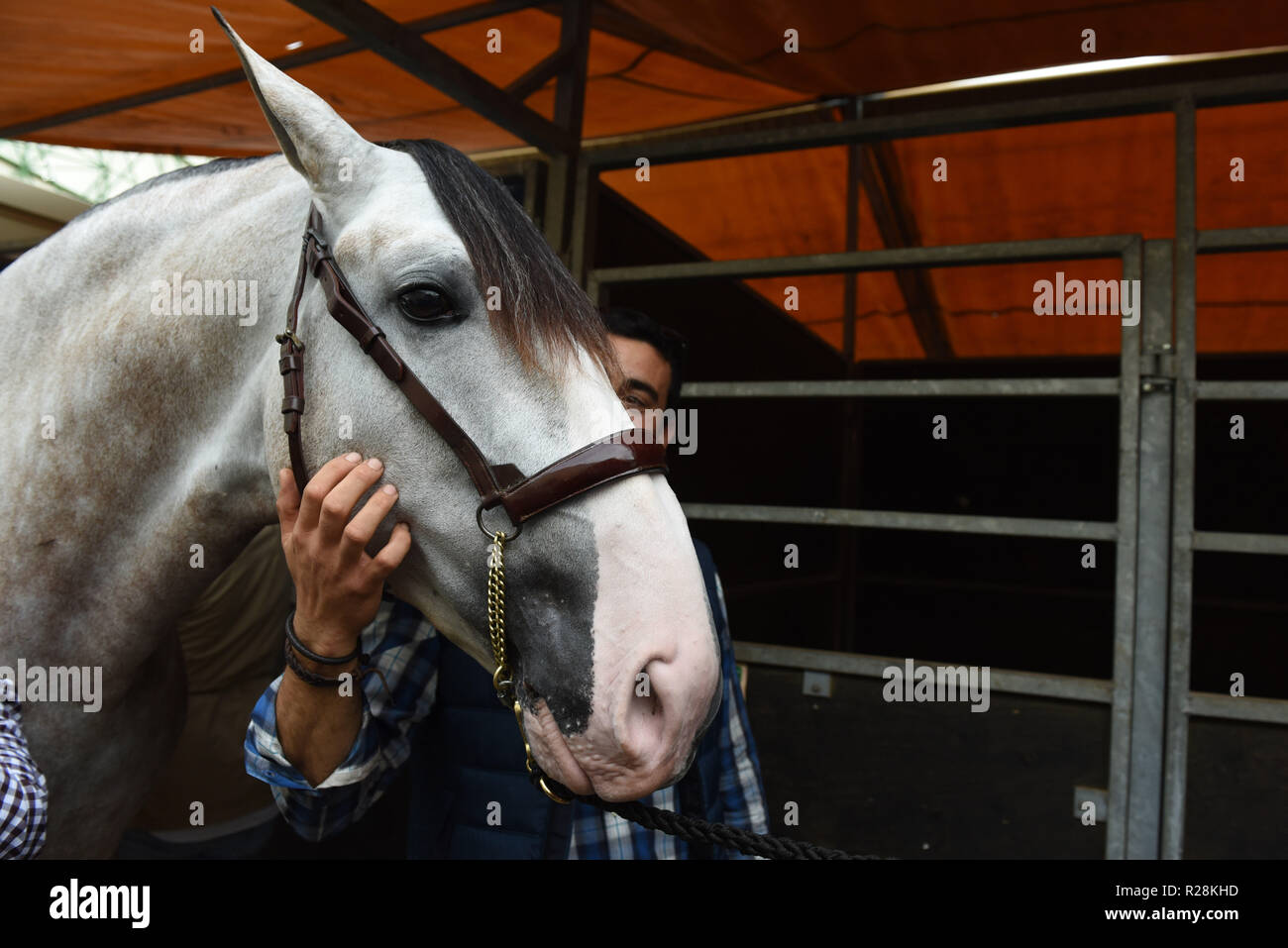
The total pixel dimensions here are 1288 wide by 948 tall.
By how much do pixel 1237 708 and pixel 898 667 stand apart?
2.51ft

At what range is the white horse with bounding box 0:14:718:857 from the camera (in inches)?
38.8

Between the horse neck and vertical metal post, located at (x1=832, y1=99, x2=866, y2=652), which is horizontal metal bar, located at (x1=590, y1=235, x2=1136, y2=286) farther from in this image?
vertical metal post, located at (x1=832, y1=99, x2=866, y2=652)

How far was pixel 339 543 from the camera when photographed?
3.42 ft

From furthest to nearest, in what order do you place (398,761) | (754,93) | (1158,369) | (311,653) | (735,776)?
(754,93) < (1158,369) < (735,776) < (398,761) < (311,653)

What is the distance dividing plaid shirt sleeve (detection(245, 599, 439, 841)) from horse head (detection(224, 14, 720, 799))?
1.20 feet

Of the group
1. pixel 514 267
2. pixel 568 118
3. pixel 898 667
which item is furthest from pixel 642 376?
pixel 568 118

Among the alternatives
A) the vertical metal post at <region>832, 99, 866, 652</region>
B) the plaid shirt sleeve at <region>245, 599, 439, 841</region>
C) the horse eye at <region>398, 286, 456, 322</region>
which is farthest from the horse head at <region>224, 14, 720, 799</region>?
the vertical metal post at <region>832, 99, 866, 652</region>

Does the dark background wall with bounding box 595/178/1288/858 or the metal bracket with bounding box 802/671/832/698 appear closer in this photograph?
the dark background wall with bounding box 595/178/1288/858

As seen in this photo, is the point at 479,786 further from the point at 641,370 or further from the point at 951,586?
the point at 951,586

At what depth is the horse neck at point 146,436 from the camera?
1282 millimetres

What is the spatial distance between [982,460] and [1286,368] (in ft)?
7.69

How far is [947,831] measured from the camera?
221cm
